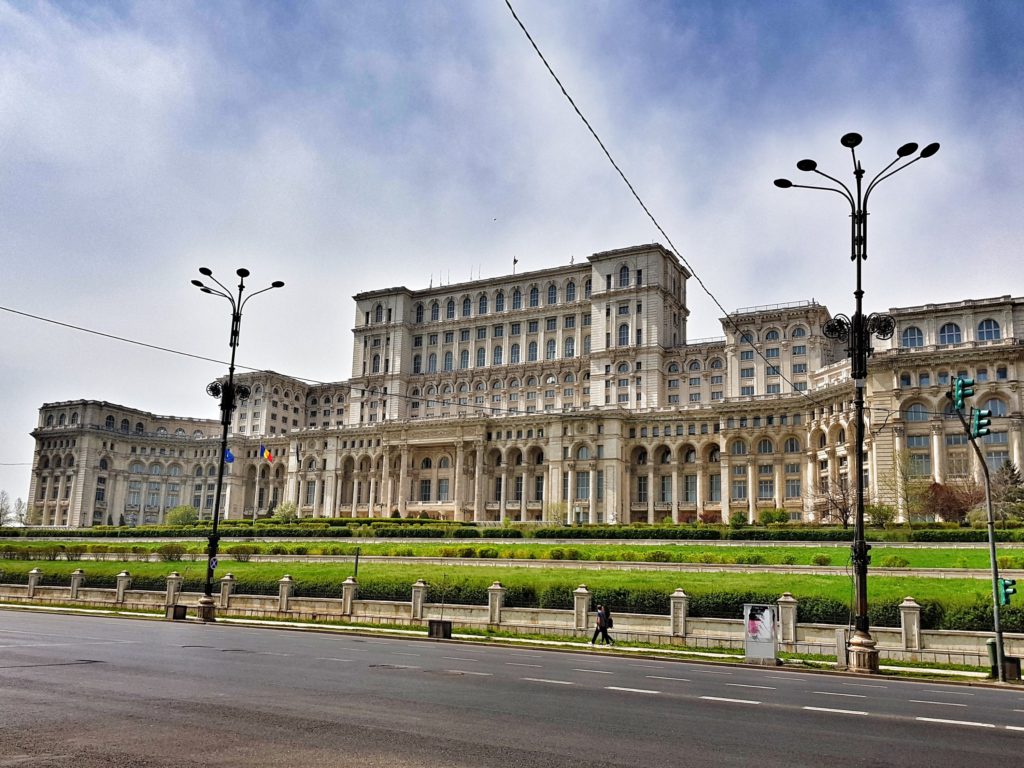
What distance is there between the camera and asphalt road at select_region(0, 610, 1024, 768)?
32.3ft

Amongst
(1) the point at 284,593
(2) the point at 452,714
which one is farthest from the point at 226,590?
(2) the point at 452,714

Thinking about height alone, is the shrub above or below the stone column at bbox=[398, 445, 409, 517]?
below

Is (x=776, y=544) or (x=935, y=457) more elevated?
(x=935, y=457)

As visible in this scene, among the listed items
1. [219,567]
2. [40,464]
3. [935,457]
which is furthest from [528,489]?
[40,464]

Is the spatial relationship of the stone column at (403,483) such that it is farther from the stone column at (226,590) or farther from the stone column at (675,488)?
the stone column at (226,590)

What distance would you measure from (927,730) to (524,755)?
267 inches

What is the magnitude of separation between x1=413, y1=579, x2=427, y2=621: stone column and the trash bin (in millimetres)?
4737

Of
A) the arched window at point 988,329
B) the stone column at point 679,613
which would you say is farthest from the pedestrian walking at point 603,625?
the arched window at point 988,329

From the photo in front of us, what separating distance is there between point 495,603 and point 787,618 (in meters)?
11.6

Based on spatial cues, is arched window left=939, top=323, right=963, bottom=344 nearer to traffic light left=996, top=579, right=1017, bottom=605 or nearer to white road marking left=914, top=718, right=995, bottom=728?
traffic light left=996, top=579, right=1017, bottom=605

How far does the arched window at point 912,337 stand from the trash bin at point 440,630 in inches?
2665

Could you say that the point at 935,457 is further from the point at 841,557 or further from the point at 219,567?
the point at 219,567

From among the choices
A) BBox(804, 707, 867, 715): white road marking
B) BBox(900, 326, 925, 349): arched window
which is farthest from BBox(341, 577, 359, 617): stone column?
BBox(900, 326, 925, 349): arched window

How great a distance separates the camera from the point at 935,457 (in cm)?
7625
